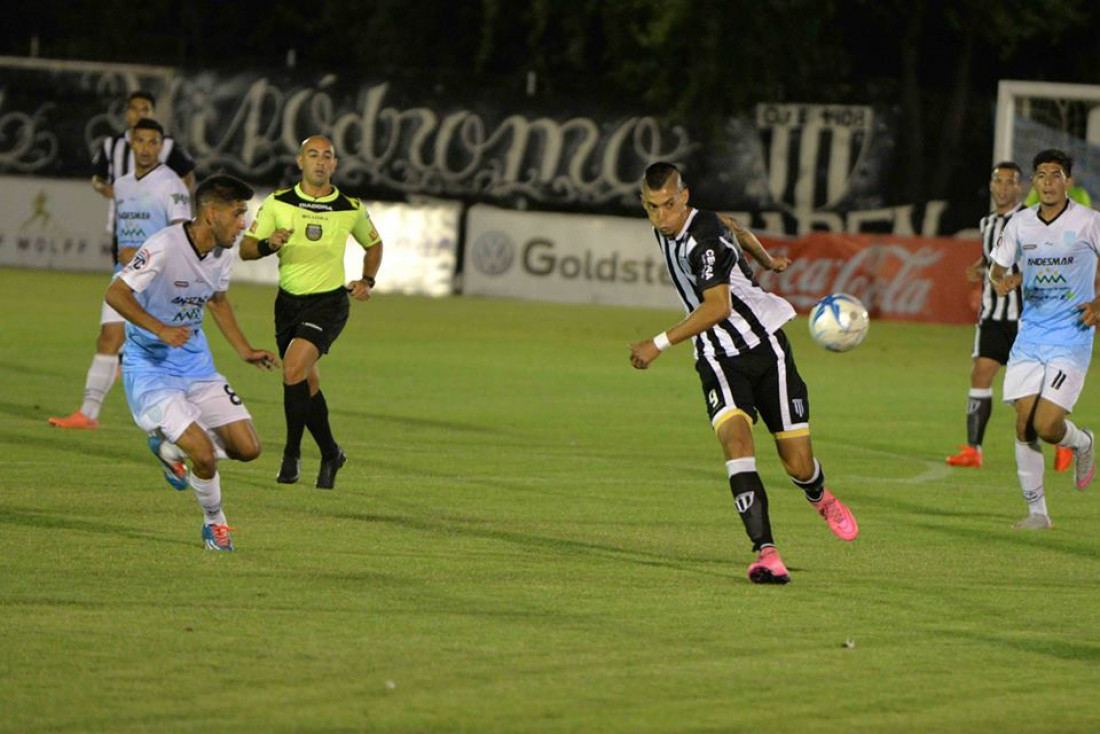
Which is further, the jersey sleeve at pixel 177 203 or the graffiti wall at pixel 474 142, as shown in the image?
the graffiti wall at pixel 474 142

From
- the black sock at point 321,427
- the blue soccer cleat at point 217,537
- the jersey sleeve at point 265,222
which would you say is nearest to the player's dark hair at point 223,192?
the blue soccer cleat at point 217,537

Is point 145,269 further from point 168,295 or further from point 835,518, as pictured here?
point 835,518

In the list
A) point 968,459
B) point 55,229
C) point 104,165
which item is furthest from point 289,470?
point 55,229

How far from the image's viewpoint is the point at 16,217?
33562 millimetres

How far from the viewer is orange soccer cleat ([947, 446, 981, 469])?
14320 millimetres

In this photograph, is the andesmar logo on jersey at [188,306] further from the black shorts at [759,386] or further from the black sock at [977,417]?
the black sock at [977,417]

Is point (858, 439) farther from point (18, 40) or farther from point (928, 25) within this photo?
point (18, 40)

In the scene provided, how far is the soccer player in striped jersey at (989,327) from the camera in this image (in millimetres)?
14148

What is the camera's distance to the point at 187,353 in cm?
977

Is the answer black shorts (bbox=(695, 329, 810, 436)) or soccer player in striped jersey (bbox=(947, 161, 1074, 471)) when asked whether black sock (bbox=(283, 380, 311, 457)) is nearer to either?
black shorts (bbox=(695, 329, 810, 436))

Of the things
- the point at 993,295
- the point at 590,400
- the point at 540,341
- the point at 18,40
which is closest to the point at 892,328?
the point at 540,341

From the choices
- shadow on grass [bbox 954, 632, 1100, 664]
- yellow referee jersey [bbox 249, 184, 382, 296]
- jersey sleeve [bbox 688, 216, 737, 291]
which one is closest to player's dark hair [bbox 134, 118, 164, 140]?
yellow referee jersey [bbox 249, 184, 382, 296]

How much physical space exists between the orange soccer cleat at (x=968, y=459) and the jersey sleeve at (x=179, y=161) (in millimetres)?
6145

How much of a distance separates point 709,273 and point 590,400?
8.83 meters
